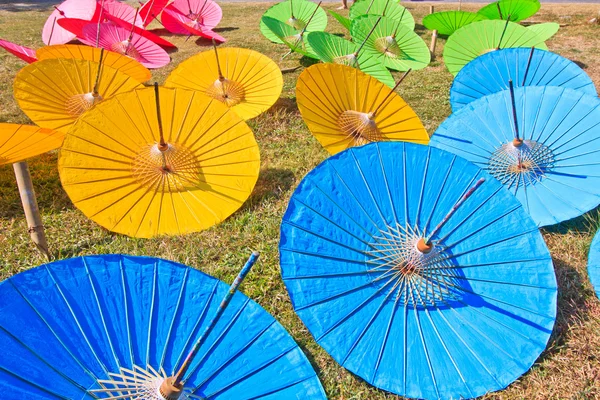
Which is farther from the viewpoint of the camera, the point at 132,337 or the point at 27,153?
the point at 27,153

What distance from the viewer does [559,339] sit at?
9.51 feet

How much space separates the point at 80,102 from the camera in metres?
4.32

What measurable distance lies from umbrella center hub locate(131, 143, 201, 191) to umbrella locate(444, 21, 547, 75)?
5126mm

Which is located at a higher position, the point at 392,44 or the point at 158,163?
the point at 392,44

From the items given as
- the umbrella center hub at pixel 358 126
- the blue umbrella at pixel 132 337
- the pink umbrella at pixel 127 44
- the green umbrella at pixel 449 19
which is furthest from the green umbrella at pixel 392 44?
the blue umbrella at pixel 132 337

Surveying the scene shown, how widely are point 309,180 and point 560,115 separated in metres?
2.46

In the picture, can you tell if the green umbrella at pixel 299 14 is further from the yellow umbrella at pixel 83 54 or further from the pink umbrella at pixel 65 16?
the yellow umbrella at pixel 83 54

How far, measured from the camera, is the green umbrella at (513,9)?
10.2m

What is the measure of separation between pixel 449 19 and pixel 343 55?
4.35 m

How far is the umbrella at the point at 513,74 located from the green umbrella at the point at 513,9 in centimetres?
534

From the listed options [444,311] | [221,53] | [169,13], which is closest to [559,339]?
[444,311]

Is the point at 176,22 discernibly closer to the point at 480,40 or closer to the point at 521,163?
the point at 480,40

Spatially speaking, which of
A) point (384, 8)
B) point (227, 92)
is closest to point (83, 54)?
point (227, 92)

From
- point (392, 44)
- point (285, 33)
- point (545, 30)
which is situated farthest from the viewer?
point (545, 30)
